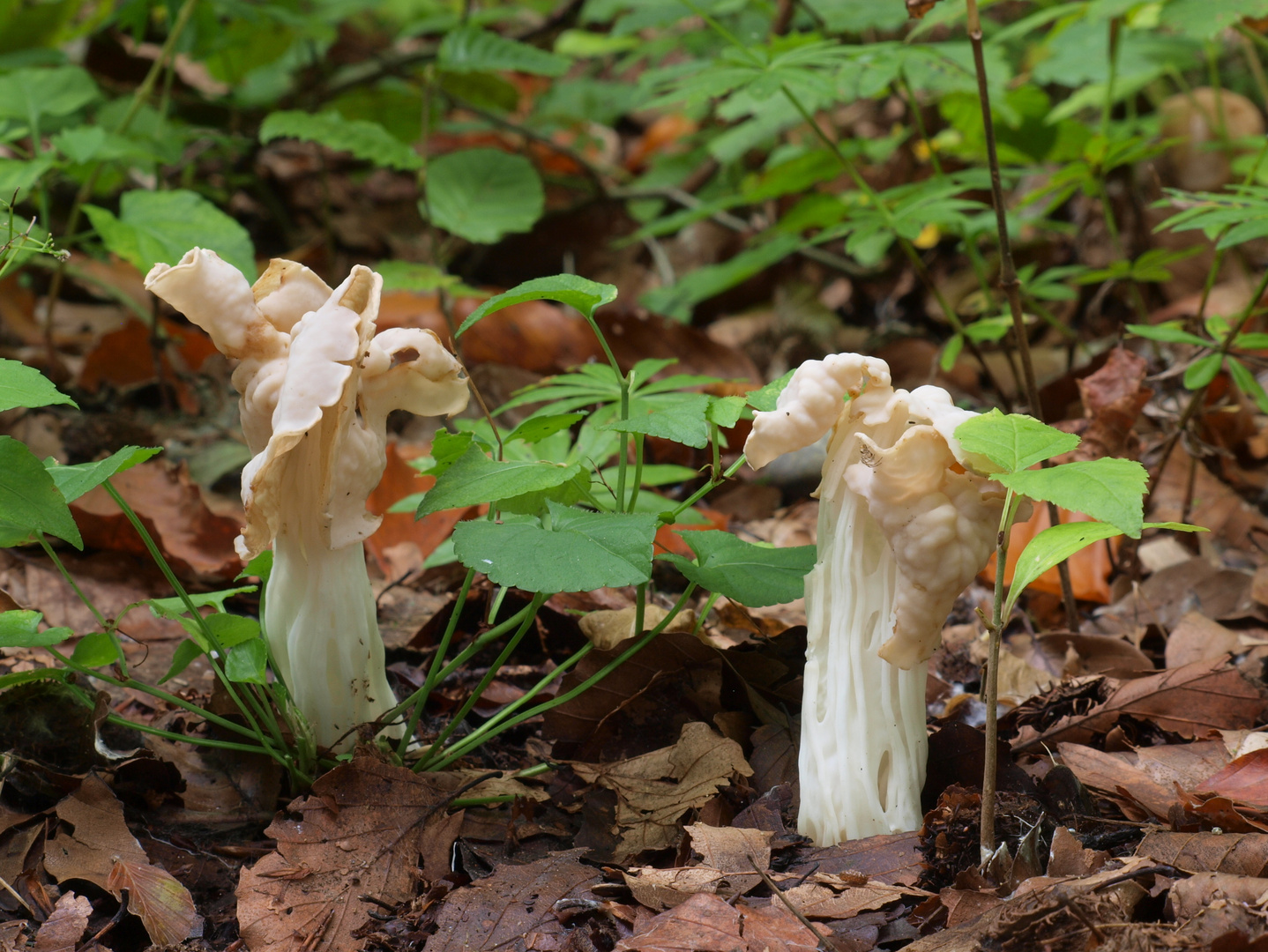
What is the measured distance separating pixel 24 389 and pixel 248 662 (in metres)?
0.50

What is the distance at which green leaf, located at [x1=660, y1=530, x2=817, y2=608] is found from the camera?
169 cm

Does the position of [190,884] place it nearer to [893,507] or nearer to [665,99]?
[893,507]

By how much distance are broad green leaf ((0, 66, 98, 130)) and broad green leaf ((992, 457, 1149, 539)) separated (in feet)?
9.30

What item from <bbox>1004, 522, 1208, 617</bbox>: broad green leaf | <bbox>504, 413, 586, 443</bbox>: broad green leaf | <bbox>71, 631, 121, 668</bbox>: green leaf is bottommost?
<bbox>71, 631, 121, 668</bbox>: green leaf

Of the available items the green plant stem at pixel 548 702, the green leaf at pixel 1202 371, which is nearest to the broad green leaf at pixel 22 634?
the green plant stem at pixel 548 702

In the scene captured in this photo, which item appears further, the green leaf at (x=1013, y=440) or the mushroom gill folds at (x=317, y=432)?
the mushroom gill folds at (x=317, y=432)

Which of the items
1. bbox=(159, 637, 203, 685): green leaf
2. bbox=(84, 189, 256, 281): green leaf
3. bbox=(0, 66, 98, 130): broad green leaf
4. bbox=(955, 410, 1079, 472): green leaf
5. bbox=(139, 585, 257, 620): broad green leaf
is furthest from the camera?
bbox=(0, 66, 98, 130): broad green leaf

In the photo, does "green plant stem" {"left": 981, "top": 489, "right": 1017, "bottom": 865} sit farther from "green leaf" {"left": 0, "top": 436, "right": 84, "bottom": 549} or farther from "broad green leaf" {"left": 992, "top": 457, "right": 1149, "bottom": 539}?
"green leaf" {"left": 0, "top": 436, "right": 84, "bottom": 549}

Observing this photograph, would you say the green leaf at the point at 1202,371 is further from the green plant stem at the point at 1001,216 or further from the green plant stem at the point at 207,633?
the green plant stem at the point at 207,633

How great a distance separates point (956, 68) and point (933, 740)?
78.7 inches

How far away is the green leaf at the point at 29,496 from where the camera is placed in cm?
148

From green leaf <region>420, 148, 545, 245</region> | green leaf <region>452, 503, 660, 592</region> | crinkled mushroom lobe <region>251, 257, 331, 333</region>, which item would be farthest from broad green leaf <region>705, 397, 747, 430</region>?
green leaf <region>420, 148, 545, 245</region>

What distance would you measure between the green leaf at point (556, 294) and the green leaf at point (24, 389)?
0.57 m

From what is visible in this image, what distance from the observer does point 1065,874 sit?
4.61 feet
